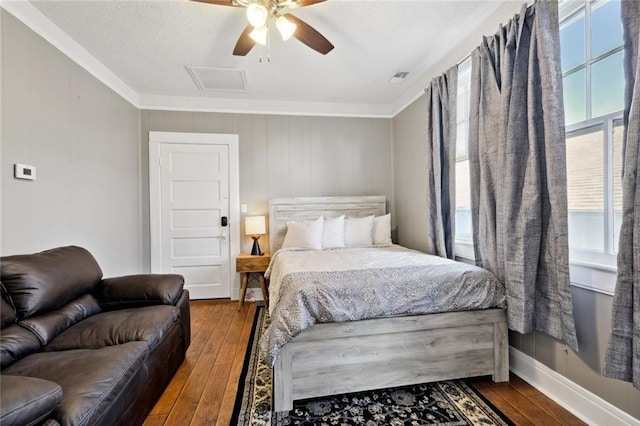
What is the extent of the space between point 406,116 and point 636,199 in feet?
8.92

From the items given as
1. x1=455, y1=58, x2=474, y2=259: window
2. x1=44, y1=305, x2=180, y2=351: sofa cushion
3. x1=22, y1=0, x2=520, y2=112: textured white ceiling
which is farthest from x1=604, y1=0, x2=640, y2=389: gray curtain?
x1=44, y1=305, x2=180, y2=351: sofa cushion

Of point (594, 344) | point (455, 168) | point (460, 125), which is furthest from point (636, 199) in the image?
point (460, 125)

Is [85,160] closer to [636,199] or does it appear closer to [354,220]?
[354,220]

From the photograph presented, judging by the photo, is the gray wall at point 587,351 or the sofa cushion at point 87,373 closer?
the sofa cushion at point 87,373

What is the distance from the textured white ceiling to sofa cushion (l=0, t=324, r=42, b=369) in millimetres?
2145

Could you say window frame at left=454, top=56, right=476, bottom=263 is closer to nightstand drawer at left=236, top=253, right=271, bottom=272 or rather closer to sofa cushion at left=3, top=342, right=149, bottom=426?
nightstand drawer at left=236, top=253, right=271, bottom=272

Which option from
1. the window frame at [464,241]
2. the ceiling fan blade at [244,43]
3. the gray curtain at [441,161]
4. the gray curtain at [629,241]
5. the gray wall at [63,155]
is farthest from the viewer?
the gray curtain at [441,161]

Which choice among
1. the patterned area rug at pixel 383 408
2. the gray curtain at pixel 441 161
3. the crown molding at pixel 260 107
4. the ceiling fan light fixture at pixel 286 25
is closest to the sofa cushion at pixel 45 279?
the patterned area rug at pixel 383 408

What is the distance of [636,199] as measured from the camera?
1.21 meters

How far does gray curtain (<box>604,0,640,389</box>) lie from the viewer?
1.21 metres

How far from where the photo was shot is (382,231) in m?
3.55

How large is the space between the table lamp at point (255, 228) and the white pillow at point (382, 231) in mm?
1390

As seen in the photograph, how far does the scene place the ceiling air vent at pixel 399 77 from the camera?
10.1ft

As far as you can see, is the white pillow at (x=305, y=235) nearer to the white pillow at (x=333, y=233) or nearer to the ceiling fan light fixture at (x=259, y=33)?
the white pillow at (x=333, y=233)
